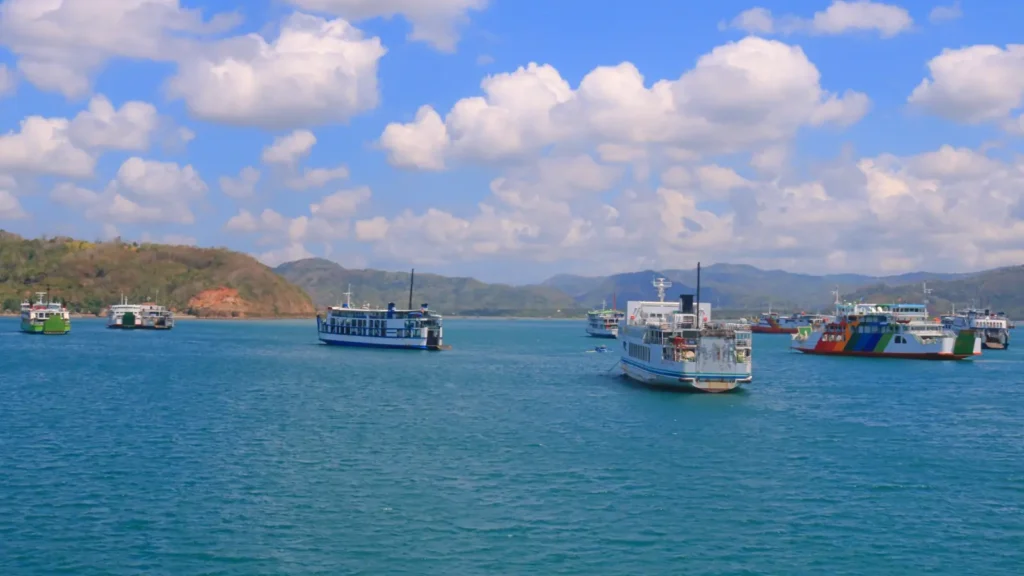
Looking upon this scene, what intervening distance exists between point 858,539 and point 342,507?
19.1m

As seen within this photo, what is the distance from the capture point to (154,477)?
3962 centimetres

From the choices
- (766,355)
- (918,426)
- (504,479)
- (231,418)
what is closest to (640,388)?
(918,426)

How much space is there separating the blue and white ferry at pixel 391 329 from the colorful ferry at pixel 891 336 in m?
64.5

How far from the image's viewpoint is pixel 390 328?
151 metres

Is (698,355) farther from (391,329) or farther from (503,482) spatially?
(391,329)

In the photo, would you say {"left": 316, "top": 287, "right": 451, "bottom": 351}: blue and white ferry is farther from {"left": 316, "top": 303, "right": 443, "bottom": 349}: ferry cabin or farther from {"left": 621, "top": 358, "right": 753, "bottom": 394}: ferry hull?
{"left": 621, "top": 358, "right": 753, "bottom": 394}: ferry hull

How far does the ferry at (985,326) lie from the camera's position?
17412cm

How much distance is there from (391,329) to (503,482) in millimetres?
112736

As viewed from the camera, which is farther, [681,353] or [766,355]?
[766,355]

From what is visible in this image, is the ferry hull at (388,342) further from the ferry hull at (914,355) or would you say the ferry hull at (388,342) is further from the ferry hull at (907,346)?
the ferry hull at (914,355)

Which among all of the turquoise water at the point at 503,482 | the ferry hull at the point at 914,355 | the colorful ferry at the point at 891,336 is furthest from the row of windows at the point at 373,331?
the ferry hull at the point at 914,355

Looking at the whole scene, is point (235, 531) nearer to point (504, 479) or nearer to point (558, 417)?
point (504, 479)

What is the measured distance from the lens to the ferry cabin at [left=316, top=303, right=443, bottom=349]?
488 feet

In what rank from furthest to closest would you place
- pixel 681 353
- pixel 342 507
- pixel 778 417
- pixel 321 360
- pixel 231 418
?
pixel 321 360
pixel 681 353
pixel 778 417
pixel 231 418
pixel 342 507
